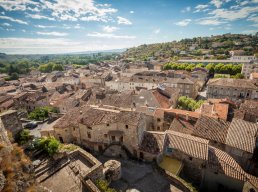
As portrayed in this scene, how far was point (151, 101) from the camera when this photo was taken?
43344 mm

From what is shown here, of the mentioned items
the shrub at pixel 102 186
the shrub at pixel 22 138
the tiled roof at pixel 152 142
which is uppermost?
the shrub at pixel 22 138

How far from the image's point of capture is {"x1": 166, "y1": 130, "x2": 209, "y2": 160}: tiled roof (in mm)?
24062

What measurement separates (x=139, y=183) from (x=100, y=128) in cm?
958

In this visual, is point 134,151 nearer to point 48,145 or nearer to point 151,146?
point 151,146

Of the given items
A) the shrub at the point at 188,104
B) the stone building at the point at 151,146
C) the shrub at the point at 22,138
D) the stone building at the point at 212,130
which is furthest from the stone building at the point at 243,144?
the shrub at the point at 22,138

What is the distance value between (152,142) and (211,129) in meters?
12.8

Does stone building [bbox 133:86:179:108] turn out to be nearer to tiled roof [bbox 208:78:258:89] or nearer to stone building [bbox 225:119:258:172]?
stone building [bbox 225:119:258:172]

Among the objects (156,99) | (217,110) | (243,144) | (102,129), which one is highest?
(102,129)

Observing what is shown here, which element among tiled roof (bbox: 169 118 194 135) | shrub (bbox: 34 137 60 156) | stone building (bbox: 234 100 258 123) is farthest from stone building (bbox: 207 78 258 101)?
shrub (bbox: 34 137 60 156)

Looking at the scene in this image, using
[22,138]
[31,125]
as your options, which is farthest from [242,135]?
[31,125]

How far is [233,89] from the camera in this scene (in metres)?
59.1

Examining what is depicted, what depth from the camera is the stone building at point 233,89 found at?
189 feet

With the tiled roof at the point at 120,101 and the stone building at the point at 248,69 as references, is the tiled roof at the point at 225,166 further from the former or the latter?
the stone building at the point at 248,69

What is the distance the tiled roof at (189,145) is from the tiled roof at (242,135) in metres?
6.70
